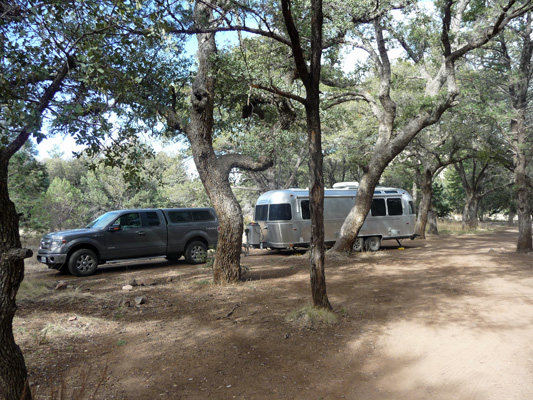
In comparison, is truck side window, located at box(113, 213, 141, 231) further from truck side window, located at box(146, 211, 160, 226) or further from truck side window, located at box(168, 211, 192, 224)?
truck side window, located at box(168, 211, 192, 224)

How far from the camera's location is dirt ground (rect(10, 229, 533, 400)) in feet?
14.6

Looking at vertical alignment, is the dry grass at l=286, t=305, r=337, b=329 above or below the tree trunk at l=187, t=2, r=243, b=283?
below

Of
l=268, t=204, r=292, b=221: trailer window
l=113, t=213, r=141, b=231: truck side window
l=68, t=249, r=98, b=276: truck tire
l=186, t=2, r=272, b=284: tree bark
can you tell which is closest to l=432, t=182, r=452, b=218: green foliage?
l=268, t=204, r=292, b=221: trailer window

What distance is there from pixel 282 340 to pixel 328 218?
464 inches

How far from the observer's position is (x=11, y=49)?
4.95 metres

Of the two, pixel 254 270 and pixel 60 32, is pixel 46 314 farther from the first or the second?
pixel 254 270

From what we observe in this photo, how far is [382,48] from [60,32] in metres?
11.9

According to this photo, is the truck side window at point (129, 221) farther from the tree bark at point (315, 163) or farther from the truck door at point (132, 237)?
the tree bark at point (315, 163)

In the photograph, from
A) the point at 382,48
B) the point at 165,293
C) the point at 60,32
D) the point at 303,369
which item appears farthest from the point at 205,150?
the point at 382,48

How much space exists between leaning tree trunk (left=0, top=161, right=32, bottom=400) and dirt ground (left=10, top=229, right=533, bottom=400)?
39 cm

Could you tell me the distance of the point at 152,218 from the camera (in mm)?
13398

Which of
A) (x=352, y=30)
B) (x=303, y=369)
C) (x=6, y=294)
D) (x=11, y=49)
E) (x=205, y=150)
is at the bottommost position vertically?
(x=303, y=369)

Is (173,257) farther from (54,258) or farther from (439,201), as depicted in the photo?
(439,201)

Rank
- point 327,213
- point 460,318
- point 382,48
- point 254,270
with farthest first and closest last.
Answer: point 327,213 → point 382,48 → point 254,270 → point 460,318
